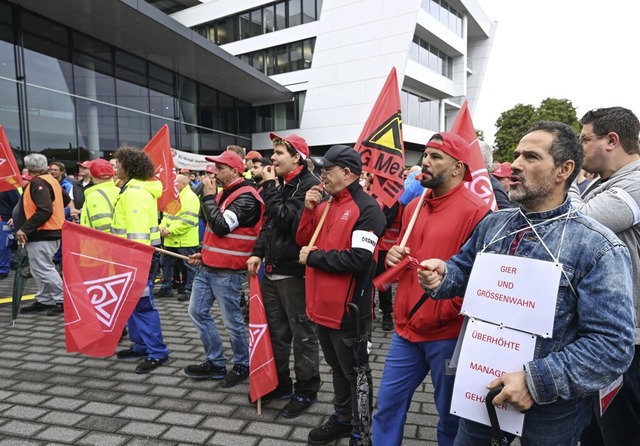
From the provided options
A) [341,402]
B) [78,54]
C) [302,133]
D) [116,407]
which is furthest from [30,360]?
[302,133]

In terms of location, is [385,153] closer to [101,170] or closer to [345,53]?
[101,170]

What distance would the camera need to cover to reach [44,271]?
665cm

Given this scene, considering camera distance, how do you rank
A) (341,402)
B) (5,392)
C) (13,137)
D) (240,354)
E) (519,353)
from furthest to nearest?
(13,137)
(240,354)
(5,392)
(341,402)
(519,353)

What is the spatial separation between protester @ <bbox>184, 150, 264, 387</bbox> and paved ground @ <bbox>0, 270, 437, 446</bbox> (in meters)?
0.23

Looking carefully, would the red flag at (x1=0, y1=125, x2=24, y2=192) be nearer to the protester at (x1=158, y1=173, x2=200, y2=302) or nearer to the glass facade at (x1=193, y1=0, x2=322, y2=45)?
the protester at (x1=158, y1=173, x2=200, y2=302)

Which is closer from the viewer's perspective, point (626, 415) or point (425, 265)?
point (425, 265)

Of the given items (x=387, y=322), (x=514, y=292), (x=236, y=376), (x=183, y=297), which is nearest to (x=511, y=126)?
(x=387, y=322)

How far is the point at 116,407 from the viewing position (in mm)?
3762

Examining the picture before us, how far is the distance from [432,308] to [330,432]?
4.67 ft

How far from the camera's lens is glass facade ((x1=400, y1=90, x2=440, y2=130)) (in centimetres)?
2986

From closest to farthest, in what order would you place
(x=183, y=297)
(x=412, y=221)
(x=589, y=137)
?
(x=589, y=137) < (x=412, y=221) < (x=183, y=297)

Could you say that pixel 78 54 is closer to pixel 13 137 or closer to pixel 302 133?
pixel 13 137

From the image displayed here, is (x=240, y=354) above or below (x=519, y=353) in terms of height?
below

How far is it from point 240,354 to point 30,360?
2.44 m
